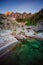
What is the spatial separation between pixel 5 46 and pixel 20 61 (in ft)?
1.77

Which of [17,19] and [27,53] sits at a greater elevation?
[17,19]

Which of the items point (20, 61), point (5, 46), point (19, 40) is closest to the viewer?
point (20, 61)

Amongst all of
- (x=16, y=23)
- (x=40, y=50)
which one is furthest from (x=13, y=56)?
(x=16, y=23)

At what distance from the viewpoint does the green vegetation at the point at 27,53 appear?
106 inches

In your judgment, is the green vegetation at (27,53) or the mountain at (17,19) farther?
the mountain at (17,19)

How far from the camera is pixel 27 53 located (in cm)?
292

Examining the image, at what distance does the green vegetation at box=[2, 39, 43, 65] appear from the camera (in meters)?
2.69

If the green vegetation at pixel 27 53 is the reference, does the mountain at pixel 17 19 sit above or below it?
above

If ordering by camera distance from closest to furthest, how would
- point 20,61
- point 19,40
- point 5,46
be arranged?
point 20,61 < point 5,46 < point 19,40

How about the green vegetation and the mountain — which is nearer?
the green vegetation

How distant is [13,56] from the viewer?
282 centimetres

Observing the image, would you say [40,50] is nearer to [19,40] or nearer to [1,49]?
[19,40]

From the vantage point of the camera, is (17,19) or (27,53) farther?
(17,19)

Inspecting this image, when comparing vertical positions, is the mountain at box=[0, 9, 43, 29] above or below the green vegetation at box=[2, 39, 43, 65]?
above
